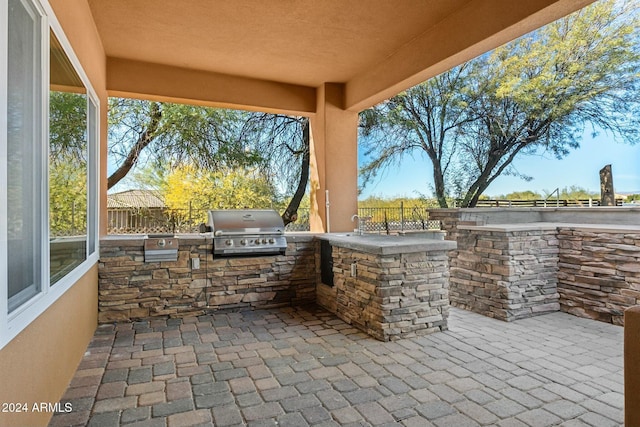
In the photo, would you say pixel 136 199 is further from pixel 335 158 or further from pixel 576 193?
pixel 576 193

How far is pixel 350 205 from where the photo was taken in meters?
5.27

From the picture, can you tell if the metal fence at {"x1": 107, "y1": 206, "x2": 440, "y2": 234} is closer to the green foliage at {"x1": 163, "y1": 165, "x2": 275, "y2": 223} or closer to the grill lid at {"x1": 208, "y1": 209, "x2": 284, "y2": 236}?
the green foliage at {"x1": 163, "y1": 165, "x2": 275, "y2": 223}

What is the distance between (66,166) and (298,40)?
254 centimetres

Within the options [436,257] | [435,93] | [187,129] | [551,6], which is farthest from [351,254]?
[435,93]

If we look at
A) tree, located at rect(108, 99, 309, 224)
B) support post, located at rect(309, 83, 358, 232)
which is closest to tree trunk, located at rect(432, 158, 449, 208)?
tree, located at rect(108, 99, 309, 224)

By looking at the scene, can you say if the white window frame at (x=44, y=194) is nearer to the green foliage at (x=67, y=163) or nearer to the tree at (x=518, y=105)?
the green foliage at (x=67, y=163)

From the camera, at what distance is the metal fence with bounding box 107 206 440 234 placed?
4.62 meters

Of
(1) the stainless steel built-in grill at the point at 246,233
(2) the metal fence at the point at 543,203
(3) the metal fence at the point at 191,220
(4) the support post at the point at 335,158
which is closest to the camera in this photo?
(1) the stainless steel built-in grill at the point at 246,233

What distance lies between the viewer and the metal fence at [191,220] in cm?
462

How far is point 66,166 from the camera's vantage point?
238 centimetres

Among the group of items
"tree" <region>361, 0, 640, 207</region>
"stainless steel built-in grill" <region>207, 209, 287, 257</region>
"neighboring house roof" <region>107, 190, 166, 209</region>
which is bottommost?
"stainless steel built-in grill" <region>207, 209, 287, 257</region>

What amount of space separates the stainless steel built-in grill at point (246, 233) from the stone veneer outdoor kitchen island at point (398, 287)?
1101mm

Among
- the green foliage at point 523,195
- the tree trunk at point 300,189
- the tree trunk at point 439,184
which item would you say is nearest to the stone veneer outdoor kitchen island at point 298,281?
the tree trunk at point 300,189

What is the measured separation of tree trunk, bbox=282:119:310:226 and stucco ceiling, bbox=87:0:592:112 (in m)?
2.52
